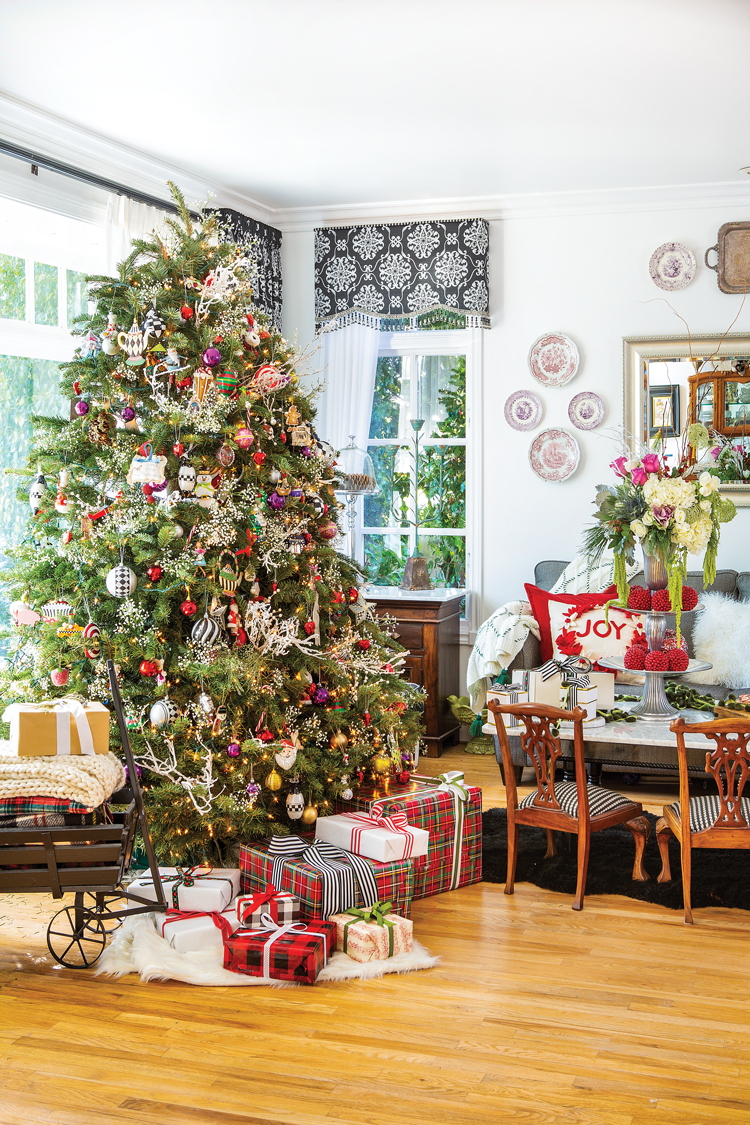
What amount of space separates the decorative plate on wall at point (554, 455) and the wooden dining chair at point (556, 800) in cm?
251

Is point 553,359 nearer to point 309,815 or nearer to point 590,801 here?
point 590,801

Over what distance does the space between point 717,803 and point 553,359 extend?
311cm

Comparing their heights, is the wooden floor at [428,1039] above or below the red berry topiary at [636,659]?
below

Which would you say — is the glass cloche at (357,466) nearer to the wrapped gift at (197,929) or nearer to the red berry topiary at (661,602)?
the red berry topiary at (661,602)

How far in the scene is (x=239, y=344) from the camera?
3.46 metres

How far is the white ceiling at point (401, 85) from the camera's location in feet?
10.9

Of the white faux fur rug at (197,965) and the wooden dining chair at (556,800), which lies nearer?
the white faux fur rug at (197,965)

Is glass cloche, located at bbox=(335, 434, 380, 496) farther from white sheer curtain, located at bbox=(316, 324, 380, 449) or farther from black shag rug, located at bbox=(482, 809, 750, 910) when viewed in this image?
black shag rug, located at bbox=(482, 809, 750, 910)

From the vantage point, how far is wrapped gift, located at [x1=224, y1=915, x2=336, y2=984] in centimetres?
286

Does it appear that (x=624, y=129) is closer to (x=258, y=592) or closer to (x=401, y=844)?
(x=258, y=592)

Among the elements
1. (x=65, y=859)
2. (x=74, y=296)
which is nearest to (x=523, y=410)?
(x=74, y=296)

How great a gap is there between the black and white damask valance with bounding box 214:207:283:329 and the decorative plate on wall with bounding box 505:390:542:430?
1529mm

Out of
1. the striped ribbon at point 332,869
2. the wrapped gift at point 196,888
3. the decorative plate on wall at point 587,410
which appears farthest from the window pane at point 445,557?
the wrapped gift at point 196,888

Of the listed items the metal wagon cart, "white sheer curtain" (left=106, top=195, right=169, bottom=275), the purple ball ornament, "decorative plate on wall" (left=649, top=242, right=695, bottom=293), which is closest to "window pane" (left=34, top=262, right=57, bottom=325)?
"white sheer curtain" (left=106, top=195, right=169, bottom=275)
